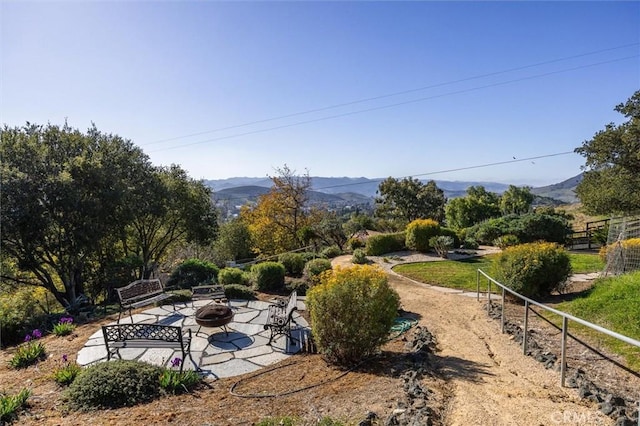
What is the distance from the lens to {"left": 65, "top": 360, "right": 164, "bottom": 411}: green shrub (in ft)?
13.6

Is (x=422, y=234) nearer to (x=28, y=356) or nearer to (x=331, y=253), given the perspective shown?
Result: (x=331, y=253)

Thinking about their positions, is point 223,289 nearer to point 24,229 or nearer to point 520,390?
point 24,229

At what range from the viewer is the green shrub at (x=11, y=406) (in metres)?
3.71

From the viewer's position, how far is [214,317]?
6367 millimetres

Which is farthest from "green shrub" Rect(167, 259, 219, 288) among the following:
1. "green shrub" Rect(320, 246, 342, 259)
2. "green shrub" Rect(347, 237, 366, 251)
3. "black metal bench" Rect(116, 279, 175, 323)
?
"green shrub" Rect(347, 237, 366, 251)

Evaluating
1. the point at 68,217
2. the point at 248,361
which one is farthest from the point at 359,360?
the point at 68,217

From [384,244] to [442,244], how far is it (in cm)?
271

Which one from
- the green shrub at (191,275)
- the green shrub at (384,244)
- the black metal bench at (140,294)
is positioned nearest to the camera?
the black metal bench at (140,294)

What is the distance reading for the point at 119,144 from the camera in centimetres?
1243

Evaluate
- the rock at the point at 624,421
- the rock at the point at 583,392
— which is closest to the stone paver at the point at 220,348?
the rock at the point at 583,392

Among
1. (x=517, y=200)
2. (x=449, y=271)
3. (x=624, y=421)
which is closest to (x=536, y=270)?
(x=449, y=271)

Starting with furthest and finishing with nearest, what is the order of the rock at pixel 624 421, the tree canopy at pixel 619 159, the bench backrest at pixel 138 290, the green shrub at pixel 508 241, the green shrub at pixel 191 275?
the green shrub at pixel 508 241, the tree canopy at pixel 619 159, the green shrub at pixel 191 275, the bench backrest at pixel 138 290, the rock at pixel 624 421

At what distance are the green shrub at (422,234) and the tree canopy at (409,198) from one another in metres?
11.5

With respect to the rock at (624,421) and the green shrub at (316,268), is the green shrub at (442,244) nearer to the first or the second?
the green shrub at (316,268)
